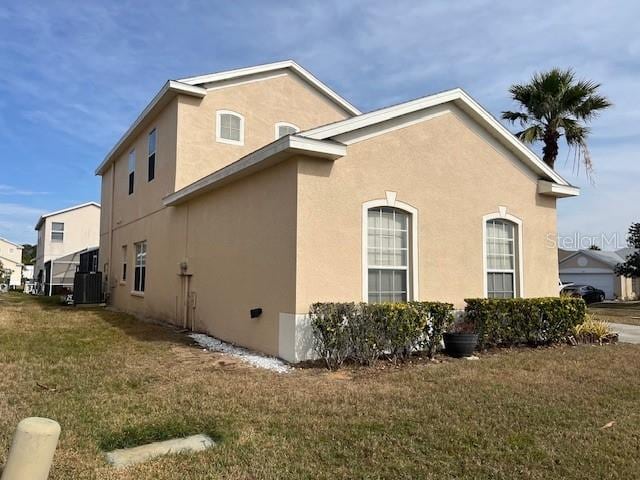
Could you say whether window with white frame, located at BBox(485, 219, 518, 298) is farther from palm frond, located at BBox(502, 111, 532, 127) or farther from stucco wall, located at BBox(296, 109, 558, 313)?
palm frond, located at BBox(502, 111, 532, 127)

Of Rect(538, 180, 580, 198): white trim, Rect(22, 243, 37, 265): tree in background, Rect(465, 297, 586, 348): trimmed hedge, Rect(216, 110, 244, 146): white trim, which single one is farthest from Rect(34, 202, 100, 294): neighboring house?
Rect(22, 243, 37, 265): tree in background

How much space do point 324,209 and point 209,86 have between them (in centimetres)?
740

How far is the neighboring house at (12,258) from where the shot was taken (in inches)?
2097

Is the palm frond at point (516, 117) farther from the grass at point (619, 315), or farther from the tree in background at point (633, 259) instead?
the tree in background at point (633, 259)

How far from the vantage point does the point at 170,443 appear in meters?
4.49

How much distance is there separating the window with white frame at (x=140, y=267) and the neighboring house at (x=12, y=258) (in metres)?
42.1

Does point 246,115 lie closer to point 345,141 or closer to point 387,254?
point 345,141

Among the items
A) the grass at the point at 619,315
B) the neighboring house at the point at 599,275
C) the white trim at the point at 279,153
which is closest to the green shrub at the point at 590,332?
the white trim at the point at 279,153

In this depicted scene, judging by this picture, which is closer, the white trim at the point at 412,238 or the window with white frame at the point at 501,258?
the white trim at the point at 412,238

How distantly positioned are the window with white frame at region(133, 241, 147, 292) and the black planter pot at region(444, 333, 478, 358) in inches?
428

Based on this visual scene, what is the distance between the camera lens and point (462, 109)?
1070cm

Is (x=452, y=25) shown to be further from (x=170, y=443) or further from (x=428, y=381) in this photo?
Result: (x=170, y=443)

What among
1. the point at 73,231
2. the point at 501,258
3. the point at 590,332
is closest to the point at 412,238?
the point at 501,258

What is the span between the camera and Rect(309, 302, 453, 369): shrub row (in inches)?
309
